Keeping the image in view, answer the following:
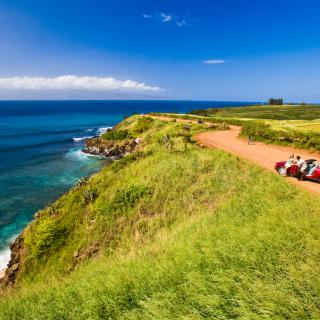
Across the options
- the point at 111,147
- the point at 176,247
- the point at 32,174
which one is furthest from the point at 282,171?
the point at 111,147

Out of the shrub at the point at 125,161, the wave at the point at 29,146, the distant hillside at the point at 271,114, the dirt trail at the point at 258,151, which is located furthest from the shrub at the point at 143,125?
the distant hillside at the point at 271,114

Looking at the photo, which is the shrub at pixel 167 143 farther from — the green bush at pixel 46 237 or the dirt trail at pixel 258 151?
the green bush at pixel 46 237

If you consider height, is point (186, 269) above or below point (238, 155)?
below

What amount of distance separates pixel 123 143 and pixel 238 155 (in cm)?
3074

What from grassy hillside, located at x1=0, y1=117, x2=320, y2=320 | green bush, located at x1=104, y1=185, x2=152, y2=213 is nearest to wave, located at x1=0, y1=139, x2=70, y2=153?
grassy hillside, located at x1=0, y1=117, x2=320, y2=320

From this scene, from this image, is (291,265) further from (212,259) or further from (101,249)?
(101,249)

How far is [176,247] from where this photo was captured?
39.0 ft

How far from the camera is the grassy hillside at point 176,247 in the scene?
7.90m

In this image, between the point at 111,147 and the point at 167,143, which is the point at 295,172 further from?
the point at 111,147

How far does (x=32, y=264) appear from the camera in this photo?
55.1 feet

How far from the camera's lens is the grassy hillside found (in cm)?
790

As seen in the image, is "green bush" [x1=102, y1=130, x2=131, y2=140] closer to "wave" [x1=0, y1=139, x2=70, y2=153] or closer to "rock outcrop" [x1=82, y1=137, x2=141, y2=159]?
"rock outcrop" [x1=82, y1=137, x2=141, y2=159]

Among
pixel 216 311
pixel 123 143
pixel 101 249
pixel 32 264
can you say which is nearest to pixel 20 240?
pixel 32 264

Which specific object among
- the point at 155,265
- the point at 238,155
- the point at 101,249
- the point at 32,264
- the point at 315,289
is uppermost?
the point at 238,155
